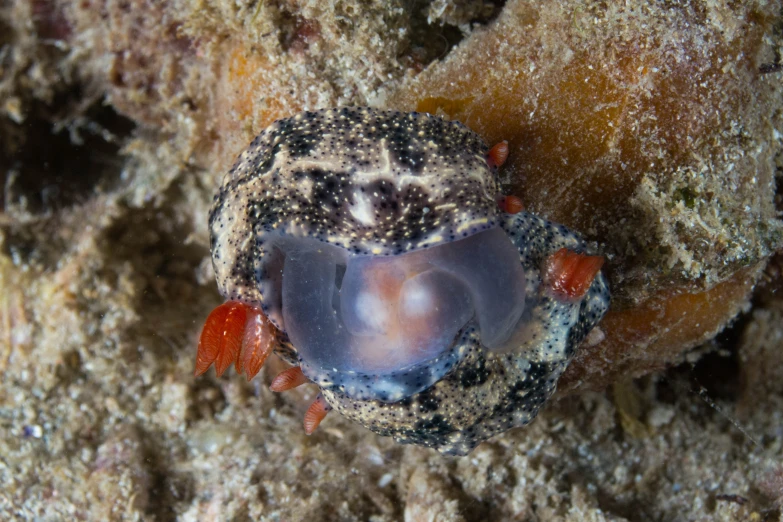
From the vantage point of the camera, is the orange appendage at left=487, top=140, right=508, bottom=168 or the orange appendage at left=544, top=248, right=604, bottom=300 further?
the orange appendage at left=487, top=140, right=508, bottom=168

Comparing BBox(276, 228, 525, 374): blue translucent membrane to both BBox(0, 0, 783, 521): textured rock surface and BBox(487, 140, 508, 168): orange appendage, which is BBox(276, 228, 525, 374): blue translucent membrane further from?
BBox(0, 0, 783, 521): textured rock surface

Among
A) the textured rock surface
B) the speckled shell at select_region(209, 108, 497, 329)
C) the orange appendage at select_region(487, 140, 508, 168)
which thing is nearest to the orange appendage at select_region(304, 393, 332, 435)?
the speckled shell at select_region(209, 108, 497, 329)

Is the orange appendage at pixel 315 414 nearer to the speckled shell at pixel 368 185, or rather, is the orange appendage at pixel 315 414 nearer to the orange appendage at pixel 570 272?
the speckled shell at pixel 368 185

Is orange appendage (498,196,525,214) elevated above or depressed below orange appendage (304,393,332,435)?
above

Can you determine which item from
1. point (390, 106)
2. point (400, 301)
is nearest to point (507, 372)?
point (400, 301)

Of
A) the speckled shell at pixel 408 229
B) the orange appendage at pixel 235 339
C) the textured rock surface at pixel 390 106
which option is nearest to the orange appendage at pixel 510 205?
the speckled shell at pixel 408 229

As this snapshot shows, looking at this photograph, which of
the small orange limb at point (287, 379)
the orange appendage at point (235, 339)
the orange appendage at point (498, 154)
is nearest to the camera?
the orange appendage at point (235, 339)

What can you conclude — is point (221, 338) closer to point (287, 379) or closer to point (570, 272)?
point (287, 379)
